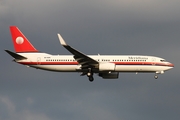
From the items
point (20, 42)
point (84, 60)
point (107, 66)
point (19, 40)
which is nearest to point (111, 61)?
point (107, 66)

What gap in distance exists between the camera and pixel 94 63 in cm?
7612

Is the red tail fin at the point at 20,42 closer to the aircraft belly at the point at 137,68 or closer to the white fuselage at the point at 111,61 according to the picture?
the white fuselage at the point at 111,61

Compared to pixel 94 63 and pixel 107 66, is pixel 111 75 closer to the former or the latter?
pixel 107 66

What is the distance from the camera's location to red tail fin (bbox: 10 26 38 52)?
81625 mm

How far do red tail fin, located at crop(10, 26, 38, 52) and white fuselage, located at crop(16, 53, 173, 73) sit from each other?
2908mm

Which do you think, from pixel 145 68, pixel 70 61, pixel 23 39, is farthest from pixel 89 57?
pixel 23 39

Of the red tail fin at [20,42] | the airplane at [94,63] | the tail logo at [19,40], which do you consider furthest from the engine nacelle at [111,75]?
the tail logo at [19,40]

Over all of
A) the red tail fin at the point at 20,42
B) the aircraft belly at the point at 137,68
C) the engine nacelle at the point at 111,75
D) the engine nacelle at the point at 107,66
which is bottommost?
the engine nacelle at the point at 111,75

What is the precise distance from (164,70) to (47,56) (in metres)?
19.4

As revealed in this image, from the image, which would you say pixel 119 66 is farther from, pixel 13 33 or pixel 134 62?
pixel 13 33

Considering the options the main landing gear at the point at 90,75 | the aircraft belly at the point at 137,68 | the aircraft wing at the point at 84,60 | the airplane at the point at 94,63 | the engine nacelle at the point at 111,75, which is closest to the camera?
the aircraft wing at the point at 84,60

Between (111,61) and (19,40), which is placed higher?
(19,40)

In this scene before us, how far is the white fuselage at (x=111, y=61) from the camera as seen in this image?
76625mm

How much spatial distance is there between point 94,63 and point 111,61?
2.91 m
